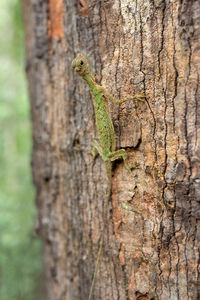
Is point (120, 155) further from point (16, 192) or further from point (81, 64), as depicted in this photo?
point (16, 192)

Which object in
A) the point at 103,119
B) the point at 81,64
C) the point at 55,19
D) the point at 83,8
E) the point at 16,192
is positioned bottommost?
the point at 16,192

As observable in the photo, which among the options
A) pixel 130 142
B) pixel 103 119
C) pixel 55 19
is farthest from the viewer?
pixel 55 19

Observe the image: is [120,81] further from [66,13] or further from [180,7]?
[66,13]

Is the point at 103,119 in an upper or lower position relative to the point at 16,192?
upper

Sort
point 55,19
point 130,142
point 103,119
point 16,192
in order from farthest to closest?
point 16,192, point 55,19, point 103,119, point 130,142

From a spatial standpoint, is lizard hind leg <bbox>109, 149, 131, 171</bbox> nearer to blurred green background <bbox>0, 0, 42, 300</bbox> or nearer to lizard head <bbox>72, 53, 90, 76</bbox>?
lizard head <bbox>72, 53, 90, 76</bbox>

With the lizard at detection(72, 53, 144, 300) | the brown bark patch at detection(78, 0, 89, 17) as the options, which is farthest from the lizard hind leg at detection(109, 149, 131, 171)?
the brown bark patch at detection(78, 0, 89, 17)

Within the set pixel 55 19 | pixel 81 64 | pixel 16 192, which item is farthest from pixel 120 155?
pixel 16 192
